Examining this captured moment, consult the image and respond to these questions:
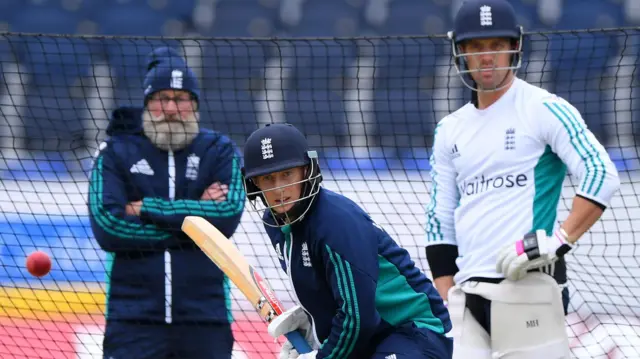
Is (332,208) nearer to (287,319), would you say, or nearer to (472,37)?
(287,319)

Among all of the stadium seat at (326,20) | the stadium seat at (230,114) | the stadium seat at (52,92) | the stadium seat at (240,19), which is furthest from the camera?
the stadium seat at (240,19)

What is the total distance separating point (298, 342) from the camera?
368 centimetres

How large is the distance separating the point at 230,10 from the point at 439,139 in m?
6.54

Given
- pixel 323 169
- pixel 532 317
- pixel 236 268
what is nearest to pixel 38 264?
pixel 236 268

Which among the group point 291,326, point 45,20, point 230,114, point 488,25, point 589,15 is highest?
point 45,20

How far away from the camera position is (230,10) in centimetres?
1053

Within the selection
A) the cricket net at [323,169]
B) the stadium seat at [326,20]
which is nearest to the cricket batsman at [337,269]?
the cricket net at [323,169]

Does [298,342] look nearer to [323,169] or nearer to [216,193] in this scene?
[216,193]

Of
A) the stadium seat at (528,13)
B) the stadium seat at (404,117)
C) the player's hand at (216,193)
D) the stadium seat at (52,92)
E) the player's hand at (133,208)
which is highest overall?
the stadium seat at (528,13)

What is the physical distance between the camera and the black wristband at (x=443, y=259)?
4.29 m

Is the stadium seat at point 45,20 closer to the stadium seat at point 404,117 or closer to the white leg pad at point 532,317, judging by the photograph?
the stadium seat at point 404,117

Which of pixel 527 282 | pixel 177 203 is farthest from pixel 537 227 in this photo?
pixel 177 203

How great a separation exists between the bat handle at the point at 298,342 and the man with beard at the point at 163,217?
1072 millimetres

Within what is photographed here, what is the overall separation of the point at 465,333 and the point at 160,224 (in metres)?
1.43
